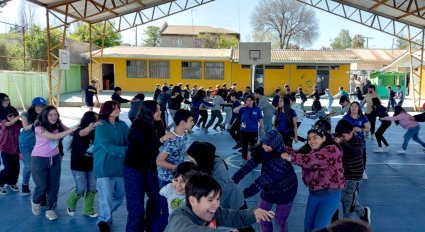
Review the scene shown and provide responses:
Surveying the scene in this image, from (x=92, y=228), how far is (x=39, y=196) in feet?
2.95

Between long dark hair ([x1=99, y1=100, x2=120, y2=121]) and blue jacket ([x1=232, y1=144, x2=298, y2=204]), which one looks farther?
long dark hair ([x1=99, y1=100, x2=120, y2=121])

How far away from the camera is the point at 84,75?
34.6 metres

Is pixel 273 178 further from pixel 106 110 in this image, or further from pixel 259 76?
pixel 259 76

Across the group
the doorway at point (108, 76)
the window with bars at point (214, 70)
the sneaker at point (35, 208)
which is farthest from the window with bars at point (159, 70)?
the sneaker at point (35, 208)

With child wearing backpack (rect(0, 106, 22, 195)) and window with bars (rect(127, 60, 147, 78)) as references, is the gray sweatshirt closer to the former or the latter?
child wearing backpack (rect(0, 106, 22, 195))

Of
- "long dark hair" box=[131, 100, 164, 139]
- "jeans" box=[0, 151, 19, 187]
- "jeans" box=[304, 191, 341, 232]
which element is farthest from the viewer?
"jeans" box=[0, 151, 19, 187]

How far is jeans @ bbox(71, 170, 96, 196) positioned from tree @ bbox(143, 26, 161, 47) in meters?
56.5

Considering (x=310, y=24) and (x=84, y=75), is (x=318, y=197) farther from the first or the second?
(x=310, y=24)

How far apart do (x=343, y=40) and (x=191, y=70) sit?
55.6 metres

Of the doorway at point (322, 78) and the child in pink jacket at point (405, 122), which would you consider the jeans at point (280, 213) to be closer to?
the child in pink jacket at point (405, 122)

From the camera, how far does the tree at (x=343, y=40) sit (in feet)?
258

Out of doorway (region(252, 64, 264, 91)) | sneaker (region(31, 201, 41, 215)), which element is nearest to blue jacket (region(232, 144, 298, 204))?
sneaker (region(31, 201, 41, 215))

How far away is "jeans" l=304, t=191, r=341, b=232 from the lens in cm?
399

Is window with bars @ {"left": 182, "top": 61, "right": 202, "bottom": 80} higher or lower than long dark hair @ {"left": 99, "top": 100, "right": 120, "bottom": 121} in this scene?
higher
